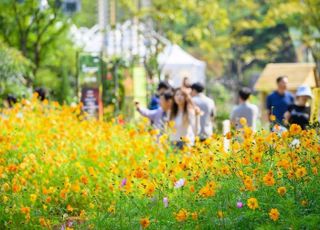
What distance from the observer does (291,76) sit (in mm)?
25547

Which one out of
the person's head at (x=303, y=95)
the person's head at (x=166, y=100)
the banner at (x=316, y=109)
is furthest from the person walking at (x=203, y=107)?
the banner at (x=316, y=109)

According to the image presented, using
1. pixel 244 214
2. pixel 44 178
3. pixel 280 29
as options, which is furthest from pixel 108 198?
pixel 280 29

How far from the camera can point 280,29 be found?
6303cm

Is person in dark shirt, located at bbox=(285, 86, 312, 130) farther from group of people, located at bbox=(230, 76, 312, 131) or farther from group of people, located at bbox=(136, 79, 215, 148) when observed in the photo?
group of people, located at bbox=(136, 79, 215, 148)

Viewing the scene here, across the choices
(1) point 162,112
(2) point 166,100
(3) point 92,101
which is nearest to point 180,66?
(3) point 92,101

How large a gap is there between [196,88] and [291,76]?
11549 mm

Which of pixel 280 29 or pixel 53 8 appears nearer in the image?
pixel 53 8

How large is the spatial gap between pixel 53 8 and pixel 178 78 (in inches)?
311

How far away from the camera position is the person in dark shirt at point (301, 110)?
11953 mm

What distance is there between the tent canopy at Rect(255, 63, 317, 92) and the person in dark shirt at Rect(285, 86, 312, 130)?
40.4 ft

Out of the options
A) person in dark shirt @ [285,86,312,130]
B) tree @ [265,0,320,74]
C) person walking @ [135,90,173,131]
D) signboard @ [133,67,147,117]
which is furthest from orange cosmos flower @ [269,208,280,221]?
tree @ [265,0,320,74]

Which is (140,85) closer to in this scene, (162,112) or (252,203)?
(162,112)

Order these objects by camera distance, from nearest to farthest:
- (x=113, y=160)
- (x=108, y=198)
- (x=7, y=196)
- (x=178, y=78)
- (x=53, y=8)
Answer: (x=7, y=196), (x=108, y=198), (x=113, y=160), (x=53, y=8), (x=178, y=78)

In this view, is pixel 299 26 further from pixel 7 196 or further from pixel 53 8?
pixel 7 196
